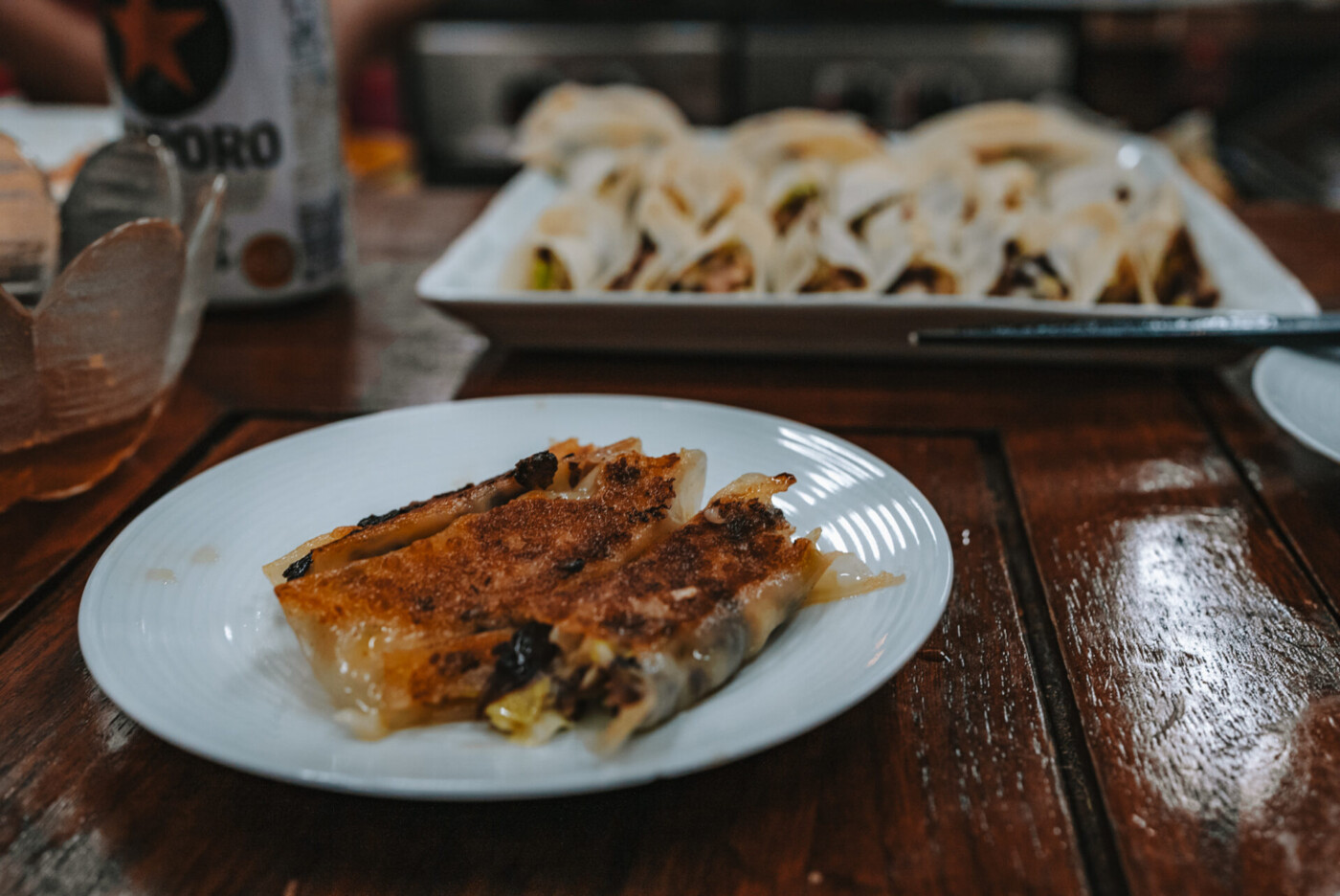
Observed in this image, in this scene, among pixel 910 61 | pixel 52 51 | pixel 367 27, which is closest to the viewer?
pixel 52 51

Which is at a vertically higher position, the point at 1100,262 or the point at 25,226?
the point at 25,226

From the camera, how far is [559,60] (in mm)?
3203

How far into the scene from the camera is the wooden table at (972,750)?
1.40ft

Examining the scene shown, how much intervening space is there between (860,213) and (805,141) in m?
0.33

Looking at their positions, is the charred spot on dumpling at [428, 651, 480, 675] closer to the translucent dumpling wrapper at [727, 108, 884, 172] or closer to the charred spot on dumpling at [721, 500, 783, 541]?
the charred spot on dumpling at [721, 500, 783, 541]

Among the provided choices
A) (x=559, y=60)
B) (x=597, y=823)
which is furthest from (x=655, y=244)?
(x=559, y=60)

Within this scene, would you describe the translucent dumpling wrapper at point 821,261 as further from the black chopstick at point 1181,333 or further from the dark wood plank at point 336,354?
the dark wood plank at point 336,354

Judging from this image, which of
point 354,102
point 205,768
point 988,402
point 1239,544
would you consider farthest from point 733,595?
point 354,102

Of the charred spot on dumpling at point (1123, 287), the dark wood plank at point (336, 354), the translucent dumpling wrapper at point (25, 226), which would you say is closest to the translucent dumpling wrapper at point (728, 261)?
the dark wood plank at point (336, 354)

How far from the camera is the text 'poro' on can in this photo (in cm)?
97

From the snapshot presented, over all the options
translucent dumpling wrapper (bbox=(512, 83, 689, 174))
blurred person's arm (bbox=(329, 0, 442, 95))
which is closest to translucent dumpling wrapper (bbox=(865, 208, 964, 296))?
translucent dumpling wrapper (bbox=(512, 83, 689, 174))

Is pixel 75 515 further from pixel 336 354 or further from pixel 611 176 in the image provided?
pixel 611 176

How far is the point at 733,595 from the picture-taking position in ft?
1.61

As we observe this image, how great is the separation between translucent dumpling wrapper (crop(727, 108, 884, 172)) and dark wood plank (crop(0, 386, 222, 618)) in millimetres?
890
